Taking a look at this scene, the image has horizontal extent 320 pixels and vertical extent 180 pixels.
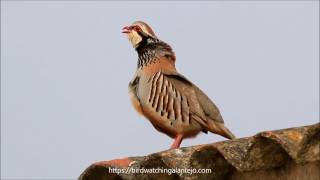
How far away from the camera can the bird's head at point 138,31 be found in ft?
27.4

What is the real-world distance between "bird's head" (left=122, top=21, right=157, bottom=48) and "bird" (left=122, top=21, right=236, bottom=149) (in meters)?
0.47

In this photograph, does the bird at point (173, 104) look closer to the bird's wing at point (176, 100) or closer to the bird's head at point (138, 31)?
the bird's wing at point (176, 100)

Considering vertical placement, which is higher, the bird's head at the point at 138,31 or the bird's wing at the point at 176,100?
the bird's head at the point at 138,31

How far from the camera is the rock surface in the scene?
151 inches

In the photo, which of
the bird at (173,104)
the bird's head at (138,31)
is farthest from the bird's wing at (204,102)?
the bird's head at (138,31)

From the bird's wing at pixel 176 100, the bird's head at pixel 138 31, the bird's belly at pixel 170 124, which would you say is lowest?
the bird's belly at pixel 170 124

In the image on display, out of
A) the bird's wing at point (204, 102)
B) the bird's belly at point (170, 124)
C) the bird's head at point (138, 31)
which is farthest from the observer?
the bird's head at point (138, 31)

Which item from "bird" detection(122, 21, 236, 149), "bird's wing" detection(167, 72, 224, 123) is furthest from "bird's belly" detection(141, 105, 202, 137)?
"bird's wing" detection(167, 72, 224, 123)

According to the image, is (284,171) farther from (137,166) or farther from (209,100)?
(209,100)

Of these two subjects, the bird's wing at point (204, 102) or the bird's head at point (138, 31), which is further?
the bird's head at point (138, 31)

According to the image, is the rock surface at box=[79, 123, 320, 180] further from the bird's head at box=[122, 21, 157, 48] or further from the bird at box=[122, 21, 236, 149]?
the bird's head at box=[122, 21, 157, 48]

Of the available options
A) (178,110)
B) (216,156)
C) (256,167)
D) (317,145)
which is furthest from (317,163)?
(178,110)

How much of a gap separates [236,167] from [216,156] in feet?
0.77

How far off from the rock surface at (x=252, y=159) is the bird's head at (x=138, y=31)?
367 cm
